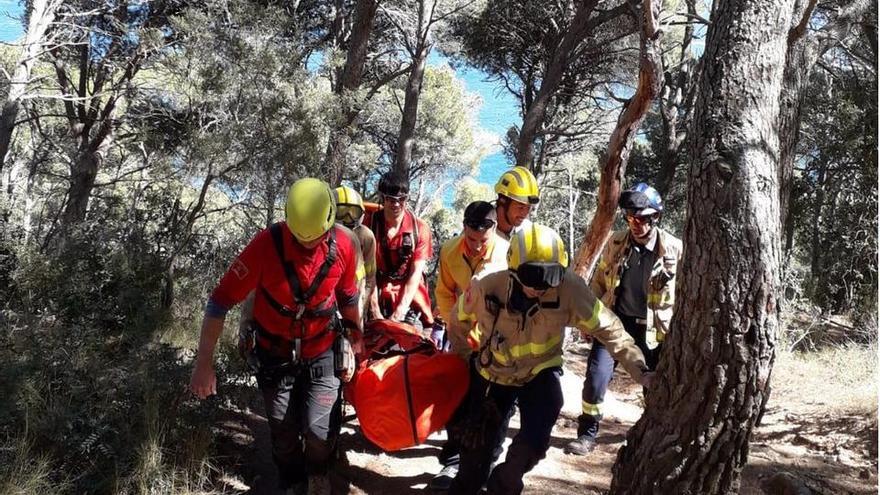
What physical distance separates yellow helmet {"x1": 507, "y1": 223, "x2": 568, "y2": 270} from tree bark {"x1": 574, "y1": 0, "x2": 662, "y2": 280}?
319cm

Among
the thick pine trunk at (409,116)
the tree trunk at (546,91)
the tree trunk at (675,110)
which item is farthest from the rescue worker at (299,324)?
the tree trunk at (675,110)

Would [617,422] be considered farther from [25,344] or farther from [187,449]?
[25,344]

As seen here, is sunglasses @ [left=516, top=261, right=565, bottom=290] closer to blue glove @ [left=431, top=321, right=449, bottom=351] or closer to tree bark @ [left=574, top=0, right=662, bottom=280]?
blue glove @ [left=431, top=321, right=449, bottom=351]

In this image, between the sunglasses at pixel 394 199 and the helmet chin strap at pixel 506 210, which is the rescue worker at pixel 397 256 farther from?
the helmet chin strap at pixel 506 210

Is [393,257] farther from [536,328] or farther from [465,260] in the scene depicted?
[536,328]

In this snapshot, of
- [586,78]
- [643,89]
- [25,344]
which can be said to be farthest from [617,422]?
[586,78]

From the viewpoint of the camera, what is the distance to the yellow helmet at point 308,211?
10.2 ft

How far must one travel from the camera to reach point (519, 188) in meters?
4.30

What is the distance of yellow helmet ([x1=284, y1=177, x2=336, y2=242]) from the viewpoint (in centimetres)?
A: 312

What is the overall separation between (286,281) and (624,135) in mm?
3991

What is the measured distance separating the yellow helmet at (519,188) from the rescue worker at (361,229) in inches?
36.6

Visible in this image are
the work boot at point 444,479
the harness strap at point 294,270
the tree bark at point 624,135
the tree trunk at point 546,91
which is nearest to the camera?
the harness strap at point 294,270

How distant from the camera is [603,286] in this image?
446 cm

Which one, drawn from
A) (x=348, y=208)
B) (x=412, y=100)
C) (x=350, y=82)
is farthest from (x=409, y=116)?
(x=348, y=208)
